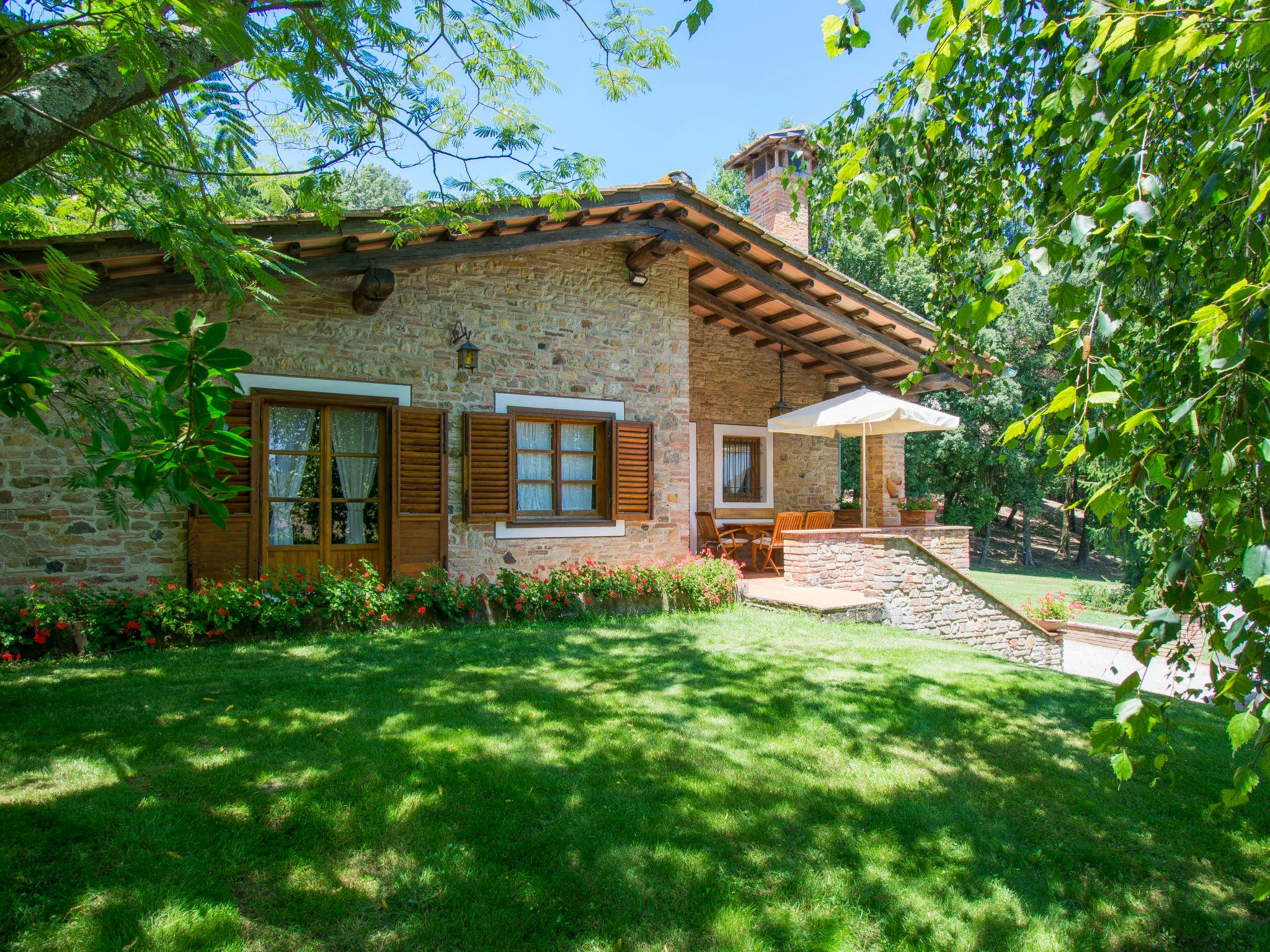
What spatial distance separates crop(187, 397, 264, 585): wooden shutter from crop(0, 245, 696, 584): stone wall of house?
0.16m

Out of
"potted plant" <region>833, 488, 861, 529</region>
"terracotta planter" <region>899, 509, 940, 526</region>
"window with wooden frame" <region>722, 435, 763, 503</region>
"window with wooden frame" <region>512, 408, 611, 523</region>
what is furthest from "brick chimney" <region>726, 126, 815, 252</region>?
"window with wooden frame" <region>512, 408, 611, 523</region>

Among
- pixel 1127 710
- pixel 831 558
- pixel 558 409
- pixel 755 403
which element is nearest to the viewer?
pixel 1127 710

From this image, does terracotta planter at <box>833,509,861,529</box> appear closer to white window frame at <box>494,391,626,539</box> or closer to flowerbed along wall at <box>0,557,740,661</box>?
flowerbed along wall at <box>0,557,740,661</box>

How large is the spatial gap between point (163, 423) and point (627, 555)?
7.03 meters

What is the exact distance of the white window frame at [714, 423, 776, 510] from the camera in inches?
443

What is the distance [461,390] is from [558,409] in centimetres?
107

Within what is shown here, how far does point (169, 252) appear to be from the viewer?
382 cm

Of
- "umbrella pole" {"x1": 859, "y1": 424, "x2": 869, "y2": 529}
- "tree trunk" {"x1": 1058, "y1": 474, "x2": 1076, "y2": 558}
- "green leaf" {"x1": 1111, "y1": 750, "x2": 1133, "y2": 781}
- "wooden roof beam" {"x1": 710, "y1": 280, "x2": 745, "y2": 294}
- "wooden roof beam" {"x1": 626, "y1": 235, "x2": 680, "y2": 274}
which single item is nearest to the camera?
"green leaf" {"x1": 1111, "y1": 750, "x2": 1133, "y2": 781}

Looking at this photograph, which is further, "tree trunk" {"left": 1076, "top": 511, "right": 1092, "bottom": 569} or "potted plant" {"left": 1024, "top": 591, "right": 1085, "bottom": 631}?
"tree trunk" {"left": 1076, "top": 511, "right": 1092, "bottom": 569}

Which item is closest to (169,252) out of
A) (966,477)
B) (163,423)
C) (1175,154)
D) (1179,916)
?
(163,423)

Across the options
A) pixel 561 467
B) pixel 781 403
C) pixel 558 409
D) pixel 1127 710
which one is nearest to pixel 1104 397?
pixel 1127 710

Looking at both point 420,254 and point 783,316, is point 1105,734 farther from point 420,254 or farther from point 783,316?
point 783,316

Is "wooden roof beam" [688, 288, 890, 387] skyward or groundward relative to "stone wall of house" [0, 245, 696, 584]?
skyward

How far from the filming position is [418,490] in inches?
283
